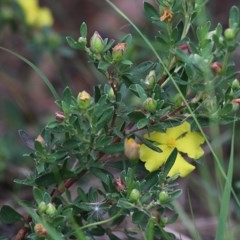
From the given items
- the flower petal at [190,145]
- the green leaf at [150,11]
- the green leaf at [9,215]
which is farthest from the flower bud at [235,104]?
the green leaf at [9,215]

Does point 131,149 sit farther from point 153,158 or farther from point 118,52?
point 118,52

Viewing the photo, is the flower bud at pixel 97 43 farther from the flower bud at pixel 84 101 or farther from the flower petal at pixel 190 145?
the flower petal at pixel 190 145

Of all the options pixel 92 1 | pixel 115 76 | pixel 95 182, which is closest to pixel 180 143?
pixel 115 76

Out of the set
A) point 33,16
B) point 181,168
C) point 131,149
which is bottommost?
point 181,168

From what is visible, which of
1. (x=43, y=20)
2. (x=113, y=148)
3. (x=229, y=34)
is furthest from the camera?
(x=43, y=20)

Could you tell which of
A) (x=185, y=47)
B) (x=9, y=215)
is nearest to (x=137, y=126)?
(x=185, y=47)
